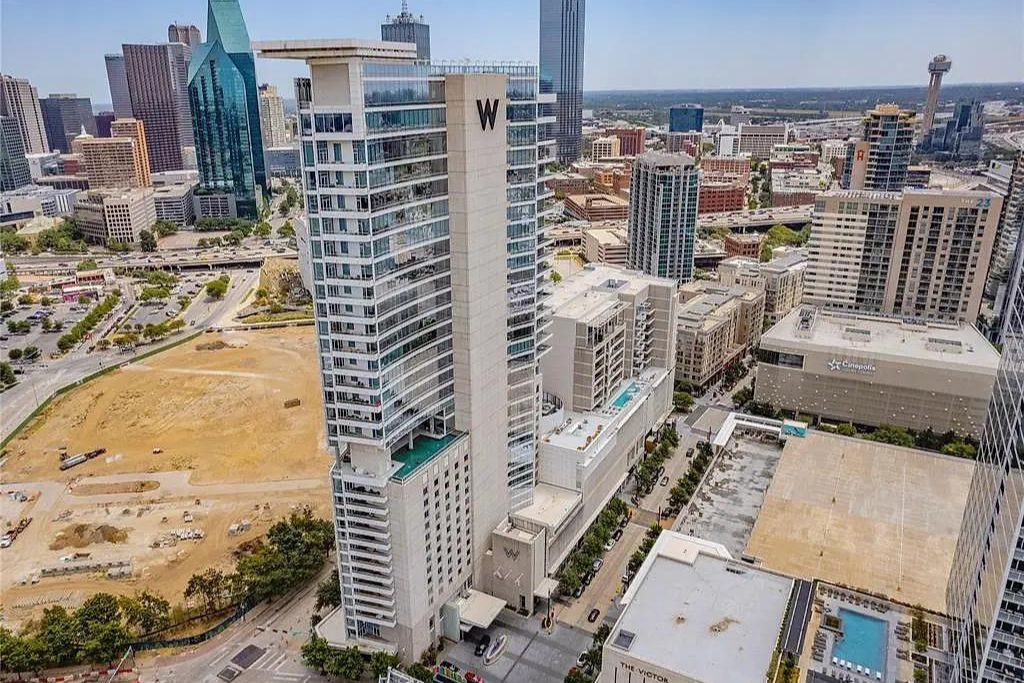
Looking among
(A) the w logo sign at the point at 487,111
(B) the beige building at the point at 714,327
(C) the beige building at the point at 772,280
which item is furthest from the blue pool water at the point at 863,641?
(C) the beige building at the point at 772,280

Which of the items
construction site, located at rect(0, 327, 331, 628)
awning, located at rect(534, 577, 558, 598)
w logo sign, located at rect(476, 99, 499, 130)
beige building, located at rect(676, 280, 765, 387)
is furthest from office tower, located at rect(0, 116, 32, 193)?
awning, located at rect(534, 577, 558, 598)

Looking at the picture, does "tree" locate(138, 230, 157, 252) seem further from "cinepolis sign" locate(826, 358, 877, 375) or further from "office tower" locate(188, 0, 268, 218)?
"cinepolis sign" locate(826, 358, 877, 375)

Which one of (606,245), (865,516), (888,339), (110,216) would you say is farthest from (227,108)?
(865,516)

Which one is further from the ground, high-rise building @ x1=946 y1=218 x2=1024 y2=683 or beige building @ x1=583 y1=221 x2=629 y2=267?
high-rise building @ x1=946 y1=218 x2=1024 y2=683

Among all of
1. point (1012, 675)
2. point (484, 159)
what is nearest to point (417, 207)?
point (484, 159)

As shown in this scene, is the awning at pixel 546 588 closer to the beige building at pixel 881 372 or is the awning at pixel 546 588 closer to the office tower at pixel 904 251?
the beige building at pixel 881 372

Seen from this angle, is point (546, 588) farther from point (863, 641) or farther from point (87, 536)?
point (87, 536)

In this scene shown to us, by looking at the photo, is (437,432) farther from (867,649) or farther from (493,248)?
(867,649)
